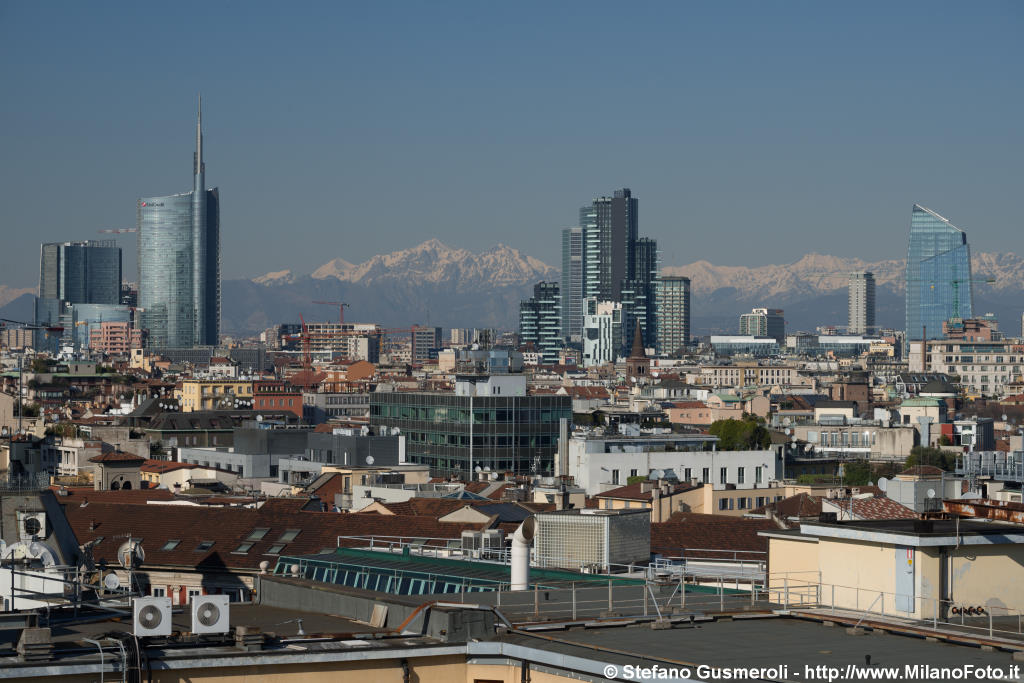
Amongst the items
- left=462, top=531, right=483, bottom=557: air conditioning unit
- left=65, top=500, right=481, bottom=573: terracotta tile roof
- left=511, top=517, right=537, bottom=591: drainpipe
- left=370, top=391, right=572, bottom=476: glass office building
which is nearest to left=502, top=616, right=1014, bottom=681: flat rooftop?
left=511, top=517, right=537, bottom=591: drainpipe

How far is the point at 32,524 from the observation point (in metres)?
28.2

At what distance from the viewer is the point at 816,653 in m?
13.2

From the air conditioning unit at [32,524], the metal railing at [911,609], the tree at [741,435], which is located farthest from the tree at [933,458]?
the metal railing at [911,609]

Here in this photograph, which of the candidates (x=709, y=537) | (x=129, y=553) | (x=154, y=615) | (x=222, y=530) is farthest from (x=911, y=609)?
(x=222, y=530)

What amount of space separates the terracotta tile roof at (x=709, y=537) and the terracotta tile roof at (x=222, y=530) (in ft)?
12.3

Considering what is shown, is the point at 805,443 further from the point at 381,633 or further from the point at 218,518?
the point at 381,633

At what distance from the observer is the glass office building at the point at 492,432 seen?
83562mm

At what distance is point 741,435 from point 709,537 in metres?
56.1

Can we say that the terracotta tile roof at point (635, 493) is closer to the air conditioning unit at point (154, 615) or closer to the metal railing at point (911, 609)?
the metal railing at point (911, 609)

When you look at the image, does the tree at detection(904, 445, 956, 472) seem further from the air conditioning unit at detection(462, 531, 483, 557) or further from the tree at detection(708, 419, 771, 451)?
the air conditioning unit at detection(462, 531, 483, 557)

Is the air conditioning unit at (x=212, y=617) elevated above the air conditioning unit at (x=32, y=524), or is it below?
above

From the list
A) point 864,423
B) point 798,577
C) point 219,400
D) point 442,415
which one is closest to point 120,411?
point 219,400

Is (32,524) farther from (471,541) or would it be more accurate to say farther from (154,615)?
(154,615)

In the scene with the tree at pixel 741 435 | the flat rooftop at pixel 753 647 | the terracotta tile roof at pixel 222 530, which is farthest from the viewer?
the tree at pixel 741 435
